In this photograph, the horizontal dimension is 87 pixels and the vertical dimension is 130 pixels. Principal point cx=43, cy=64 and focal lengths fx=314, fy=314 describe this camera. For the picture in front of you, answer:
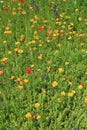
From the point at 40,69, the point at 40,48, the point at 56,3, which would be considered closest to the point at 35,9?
the point at 56,3

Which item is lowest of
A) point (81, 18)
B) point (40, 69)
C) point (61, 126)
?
point (61, 126)

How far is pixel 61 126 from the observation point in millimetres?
3363

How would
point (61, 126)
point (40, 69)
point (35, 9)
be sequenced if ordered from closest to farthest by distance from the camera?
point (61, 126) → point (40, 69) → point (35, 9)

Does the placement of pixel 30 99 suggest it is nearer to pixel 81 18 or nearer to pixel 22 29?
pixel 22 29

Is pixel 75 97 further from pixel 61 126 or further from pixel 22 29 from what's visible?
pixel 22 29

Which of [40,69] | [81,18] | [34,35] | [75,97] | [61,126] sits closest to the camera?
[61,126]

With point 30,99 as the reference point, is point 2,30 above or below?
above

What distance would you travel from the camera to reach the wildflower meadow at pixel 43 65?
3.47m

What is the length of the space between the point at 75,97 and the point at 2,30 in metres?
1.99

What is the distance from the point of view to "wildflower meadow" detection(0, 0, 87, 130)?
3.47m

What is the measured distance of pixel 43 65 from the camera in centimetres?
410

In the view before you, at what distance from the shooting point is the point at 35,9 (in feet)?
18.2

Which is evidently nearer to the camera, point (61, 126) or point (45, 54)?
point (61, 126)

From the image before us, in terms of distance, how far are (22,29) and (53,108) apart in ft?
6.08
